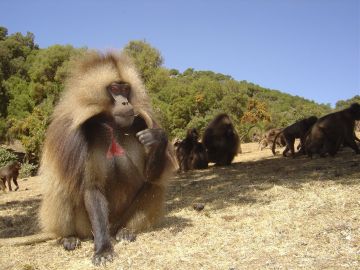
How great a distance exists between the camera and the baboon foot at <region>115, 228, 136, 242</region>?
4.25 metres

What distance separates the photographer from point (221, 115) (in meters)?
12.1

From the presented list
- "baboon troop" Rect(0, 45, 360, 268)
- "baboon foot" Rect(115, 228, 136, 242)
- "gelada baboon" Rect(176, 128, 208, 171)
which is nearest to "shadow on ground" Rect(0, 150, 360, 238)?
"baboon foot" Rect(115, 228, 136, 242)

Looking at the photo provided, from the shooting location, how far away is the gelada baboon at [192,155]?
11.2 metres

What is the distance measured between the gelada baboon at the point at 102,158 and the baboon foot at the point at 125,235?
0.01m

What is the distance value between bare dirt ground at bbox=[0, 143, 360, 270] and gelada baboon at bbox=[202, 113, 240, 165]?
499 cm

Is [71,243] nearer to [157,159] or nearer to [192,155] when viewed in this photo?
[157,159]

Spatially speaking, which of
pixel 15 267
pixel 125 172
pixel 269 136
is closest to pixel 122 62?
pixel 125 172

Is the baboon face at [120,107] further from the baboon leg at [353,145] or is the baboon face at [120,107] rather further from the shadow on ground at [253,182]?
the baboon leg at [353,145]

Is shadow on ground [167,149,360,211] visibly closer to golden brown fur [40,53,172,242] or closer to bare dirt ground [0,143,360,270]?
bare dirt ground [0,143,360,270]

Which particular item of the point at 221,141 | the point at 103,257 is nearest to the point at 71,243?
the point at 103,257

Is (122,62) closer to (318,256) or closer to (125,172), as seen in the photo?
(125,172)

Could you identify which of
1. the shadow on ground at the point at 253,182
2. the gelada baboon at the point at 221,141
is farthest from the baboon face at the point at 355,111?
the gelada baboon at the point at 221,141

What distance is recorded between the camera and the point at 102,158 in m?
4.09

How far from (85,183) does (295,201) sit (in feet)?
8.31
